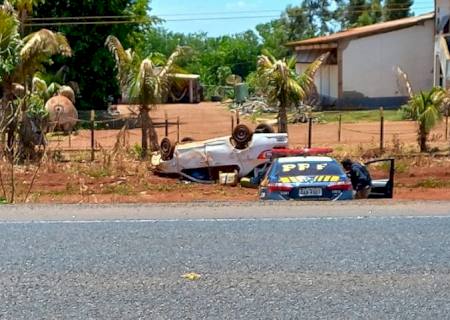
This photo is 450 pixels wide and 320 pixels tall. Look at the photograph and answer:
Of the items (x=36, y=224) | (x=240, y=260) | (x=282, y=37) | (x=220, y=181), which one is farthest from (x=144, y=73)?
(x=282, y=37)

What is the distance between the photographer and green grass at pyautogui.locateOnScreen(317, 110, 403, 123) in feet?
143

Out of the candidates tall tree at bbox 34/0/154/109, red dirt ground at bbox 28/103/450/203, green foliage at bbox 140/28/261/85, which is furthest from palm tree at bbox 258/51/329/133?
green foliage at bbox 140/28/261/85

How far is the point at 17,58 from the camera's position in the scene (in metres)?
25.1

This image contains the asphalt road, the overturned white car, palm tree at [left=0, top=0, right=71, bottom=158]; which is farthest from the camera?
palm tree at [left=0, top=0, right=71, bottom=158]

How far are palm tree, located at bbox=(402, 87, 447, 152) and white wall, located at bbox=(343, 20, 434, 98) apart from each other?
25.1 meters

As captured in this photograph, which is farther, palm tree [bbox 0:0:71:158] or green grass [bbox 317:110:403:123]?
green grass [bbox 317:110:403:123]

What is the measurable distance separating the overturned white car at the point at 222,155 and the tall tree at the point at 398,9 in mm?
65360

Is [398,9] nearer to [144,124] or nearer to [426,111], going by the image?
[426,111]

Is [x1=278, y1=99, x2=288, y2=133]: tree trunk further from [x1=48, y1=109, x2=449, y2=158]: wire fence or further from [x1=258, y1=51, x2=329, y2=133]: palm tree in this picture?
[x1=48, y1=109, x2=449, y2=158]: wire fence

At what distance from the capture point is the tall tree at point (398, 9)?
8450cm

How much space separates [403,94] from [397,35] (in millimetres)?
3774

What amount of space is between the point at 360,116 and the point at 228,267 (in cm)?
3809

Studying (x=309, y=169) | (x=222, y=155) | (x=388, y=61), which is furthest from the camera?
(x=388, y=61)

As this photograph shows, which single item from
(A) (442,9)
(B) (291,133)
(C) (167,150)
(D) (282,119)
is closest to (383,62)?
(A) (442,9)
